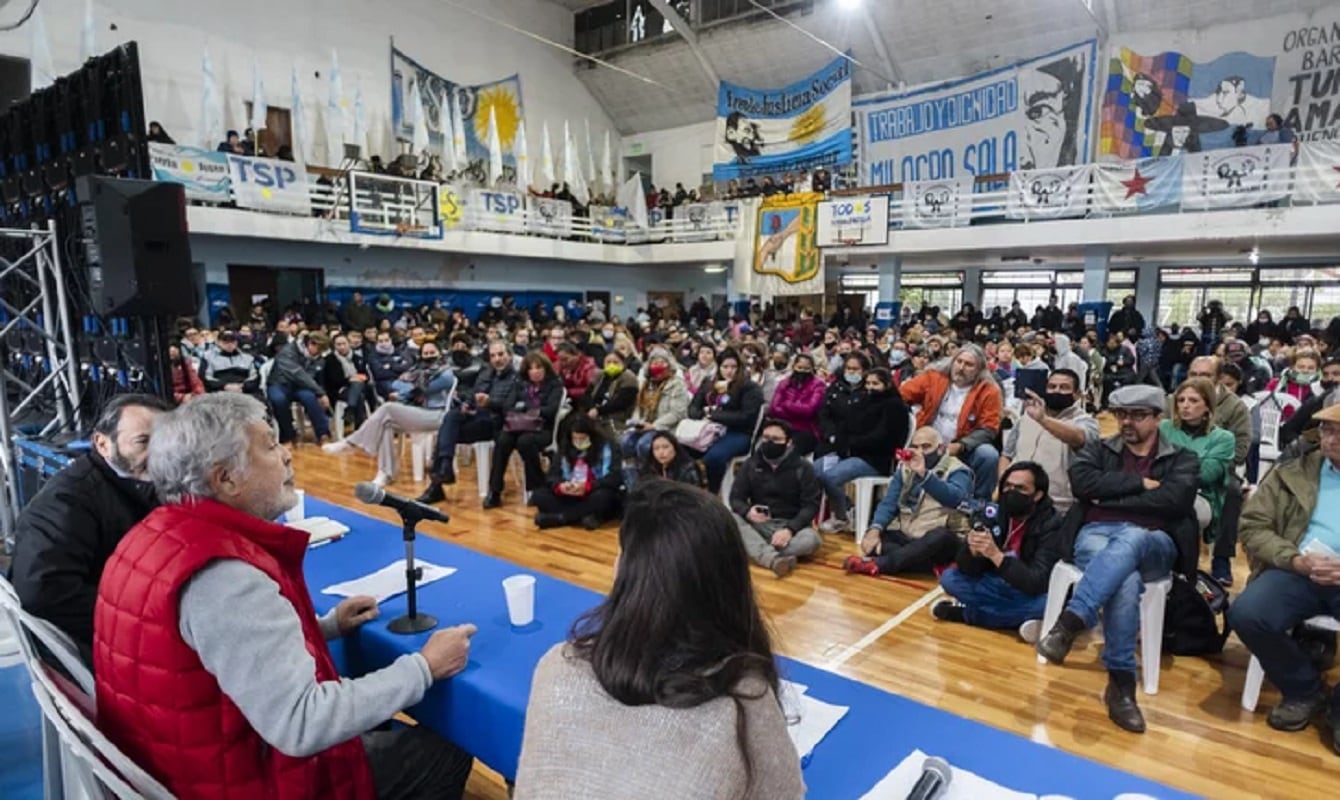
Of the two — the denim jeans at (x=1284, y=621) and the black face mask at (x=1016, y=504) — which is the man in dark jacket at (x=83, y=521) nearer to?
the black face mask at (x=1016, y=504)

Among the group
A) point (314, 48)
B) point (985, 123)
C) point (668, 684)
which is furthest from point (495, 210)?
point (668, 684)

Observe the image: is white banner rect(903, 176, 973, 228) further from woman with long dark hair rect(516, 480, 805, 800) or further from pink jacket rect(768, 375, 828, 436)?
woman with long dark hair rect(516, 480, 805, 800)

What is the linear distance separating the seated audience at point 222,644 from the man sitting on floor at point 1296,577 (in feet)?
8.53

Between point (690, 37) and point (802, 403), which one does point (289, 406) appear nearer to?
point (802, 403)

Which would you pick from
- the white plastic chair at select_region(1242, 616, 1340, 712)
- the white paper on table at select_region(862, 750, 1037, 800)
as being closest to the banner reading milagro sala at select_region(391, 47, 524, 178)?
the white plastic chair at select_region(1242, 616, 1340, 712)

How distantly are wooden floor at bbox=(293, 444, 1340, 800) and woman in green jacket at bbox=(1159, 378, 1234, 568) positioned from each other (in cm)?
64

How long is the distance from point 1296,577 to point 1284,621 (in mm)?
156

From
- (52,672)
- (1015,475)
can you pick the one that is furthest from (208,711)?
(1015,475)

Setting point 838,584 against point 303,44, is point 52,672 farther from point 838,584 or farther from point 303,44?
point 303,44

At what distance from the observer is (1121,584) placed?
98.9 inches

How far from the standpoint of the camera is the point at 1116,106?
11.4m

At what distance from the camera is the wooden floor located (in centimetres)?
Result: 213

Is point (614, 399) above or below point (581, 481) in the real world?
above

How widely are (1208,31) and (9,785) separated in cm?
1495
